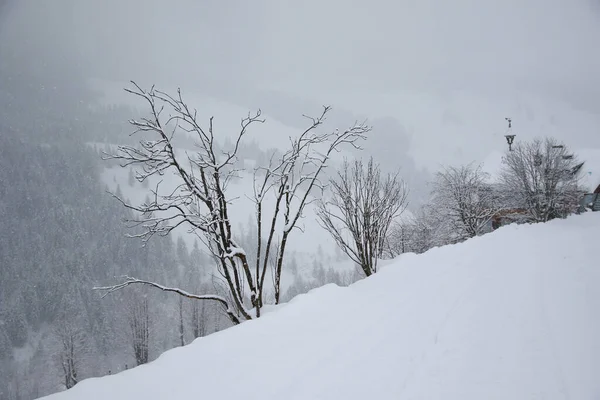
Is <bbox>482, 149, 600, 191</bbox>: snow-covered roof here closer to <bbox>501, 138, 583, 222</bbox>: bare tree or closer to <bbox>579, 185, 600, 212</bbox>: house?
<bbox>579, 185, 600, 212</bbox>: house

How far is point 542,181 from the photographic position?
993 inches

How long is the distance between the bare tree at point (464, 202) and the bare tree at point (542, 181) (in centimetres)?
197

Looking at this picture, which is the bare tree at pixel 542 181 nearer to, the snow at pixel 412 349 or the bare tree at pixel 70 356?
the snow at pixel 412 349

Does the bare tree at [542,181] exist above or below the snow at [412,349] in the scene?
above

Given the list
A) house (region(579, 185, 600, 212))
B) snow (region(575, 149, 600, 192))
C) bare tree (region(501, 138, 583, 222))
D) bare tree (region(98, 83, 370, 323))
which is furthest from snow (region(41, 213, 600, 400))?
snow (region(575, 149, 600, 192))

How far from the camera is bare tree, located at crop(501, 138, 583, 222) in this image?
969 inches

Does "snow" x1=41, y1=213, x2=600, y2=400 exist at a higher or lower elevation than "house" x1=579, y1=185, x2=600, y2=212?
lower

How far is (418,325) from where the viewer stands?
4098mm

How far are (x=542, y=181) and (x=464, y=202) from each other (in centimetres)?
615

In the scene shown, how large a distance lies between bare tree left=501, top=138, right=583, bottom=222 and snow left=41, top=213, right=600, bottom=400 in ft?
80.1

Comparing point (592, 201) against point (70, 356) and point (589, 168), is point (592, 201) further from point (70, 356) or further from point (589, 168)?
point (70, 356)

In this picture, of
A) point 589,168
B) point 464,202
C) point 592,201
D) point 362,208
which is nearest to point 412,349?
point 362,208

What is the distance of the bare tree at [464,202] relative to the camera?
86.6 feet

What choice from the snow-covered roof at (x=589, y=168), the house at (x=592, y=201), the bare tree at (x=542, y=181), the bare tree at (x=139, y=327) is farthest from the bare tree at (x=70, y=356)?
the house at (x=592, y=201)
